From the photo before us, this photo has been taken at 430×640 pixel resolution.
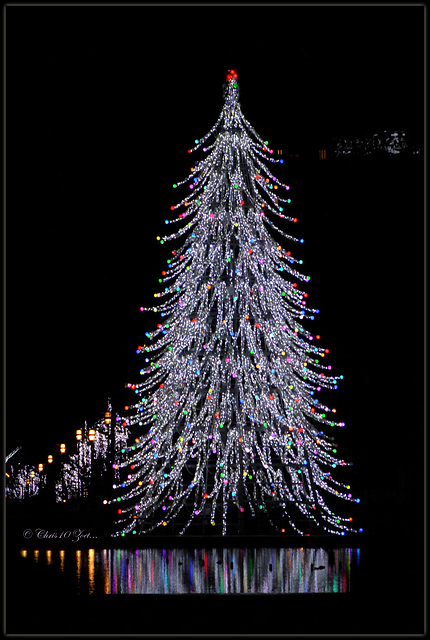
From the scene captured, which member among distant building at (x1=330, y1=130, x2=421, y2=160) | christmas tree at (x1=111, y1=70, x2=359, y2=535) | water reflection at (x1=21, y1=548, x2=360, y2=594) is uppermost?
distant building at (x1=330, y1=130, x2=421, y2=160)

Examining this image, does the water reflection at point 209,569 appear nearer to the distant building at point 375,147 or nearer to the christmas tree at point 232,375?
the christmas tree at point 232,375

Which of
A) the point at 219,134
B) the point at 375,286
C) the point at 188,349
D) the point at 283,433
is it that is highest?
the point at 219,134

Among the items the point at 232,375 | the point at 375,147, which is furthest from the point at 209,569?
the point at 375,147

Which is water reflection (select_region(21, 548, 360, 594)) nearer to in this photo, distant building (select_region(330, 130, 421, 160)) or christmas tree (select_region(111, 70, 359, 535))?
christmas tree (select_region(111, 70, 359, 535))

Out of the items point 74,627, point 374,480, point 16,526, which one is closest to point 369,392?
point 374,480

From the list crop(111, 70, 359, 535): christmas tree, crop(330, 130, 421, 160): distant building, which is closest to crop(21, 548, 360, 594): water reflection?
crop(111, 70, 359, 535): christmas tree

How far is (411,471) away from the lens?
25219mm

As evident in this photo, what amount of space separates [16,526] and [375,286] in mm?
13747

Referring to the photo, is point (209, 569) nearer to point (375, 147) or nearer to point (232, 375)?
point (232, 375)

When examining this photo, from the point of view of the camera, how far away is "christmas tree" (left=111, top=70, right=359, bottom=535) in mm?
17594

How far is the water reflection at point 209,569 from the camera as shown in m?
11.8

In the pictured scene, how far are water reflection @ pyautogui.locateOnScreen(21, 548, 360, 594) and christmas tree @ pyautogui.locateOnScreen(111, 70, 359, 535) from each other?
1.20 m

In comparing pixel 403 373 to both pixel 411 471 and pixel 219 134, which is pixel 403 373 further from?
pixel 219 134

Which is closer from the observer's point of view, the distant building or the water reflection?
the water reflection
